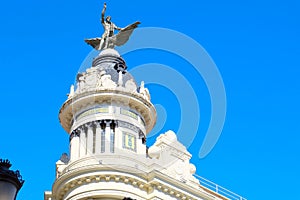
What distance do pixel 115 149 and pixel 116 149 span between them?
6 centimetres

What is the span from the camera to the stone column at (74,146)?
3347 centimetres

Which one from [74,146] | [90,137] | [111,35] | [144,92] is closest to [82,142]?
[90,137]

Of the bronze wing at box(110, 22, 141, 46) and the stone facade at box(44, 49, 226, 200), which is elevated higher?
the bronze wing at box(110, 22, 141, 46)

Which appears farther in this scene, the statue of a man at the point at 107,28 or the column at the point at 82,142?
the statue of a man at the point at 107,28

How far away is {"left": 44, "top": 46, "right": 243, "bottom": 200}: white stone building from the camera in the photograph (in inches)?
1224

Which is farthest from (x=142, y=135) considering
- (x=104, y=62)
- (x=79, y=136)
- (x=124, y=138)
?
(x=104, y=62)

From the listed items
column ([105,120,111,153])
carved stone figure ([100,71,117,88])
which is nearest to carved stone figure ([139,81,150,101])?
carved stone figure ([100,71,117,88])

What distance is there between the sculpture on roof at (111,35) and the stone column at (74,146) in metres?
7.99

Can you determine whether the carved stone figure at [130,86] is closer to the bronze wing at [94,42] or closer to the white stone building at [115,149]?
the white stone building at [115,149]

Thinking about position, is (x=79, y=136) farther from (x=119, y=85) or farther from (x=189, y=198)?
(x=189, y=198)

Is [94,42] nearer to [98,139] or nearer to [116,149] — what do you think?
[98,139]

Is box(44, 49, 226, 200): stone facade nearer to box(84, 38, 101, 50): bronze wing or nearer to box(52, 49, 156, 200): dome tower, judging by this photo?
box(52, 49, 156, 200): dome tower

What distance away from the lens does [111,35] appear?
40.4 m

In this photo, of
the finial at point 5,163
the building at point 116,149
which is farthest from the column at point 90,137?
the finial at point 5,163
